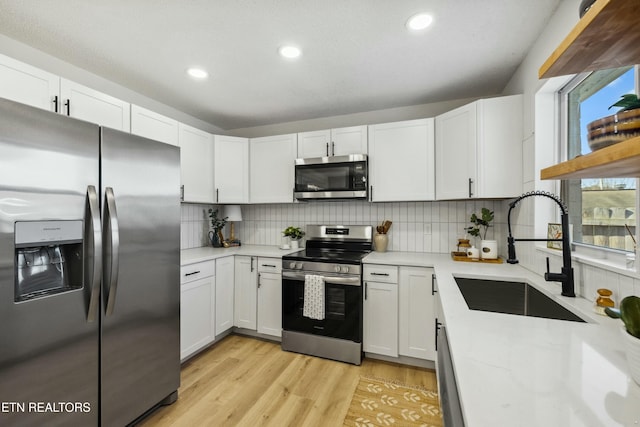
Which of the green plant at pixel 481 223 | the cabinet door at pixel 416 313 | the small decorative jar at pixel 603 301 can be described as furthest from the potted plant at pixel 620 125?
the green plant at pixel 481 223

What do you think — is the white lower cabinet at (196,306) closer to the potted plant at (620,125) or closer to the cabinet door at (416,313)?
the cabinet door at (416,313)

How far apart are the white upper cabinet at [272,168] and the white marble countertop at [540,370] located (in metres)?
2.21

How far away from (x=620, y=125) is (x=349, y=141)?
93.3 inches

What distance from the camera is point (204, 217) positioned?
341cm

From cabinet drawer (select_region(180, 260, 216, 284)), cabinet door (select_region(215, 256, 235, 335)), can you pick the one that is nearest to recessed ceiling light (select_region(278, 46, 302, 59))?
cabinet drawer (select_region(180, 260, 216, 284))

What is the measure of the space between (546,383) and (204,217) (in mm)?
3345

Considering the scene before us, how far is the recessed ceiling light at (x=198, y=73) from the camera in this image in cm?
222

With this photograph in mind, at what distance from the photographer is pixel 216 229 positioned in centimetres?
334

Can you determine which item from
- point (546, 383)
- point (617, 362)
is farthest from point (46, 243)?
point (617, 362)

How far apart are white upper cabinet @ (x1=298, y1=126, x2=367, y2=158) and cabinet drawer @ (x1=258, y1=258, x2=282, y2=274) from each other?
113 cm

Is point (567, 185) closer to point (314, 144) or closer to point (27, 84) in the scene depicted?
point (314, 144)

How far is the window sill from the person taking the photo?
108 cm

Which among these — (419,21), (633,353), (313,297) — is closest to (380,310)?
(313,297)

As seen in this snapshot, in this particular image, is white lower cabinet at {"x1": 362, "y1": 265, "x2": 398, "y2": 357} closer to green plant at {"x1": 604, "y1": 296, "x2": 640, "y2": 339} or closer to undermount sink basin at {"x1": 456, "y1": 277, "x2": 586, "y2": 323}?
undermount sink basin at {"x1": 456, "y1": 277, "x2": 586, "y2": 323}
